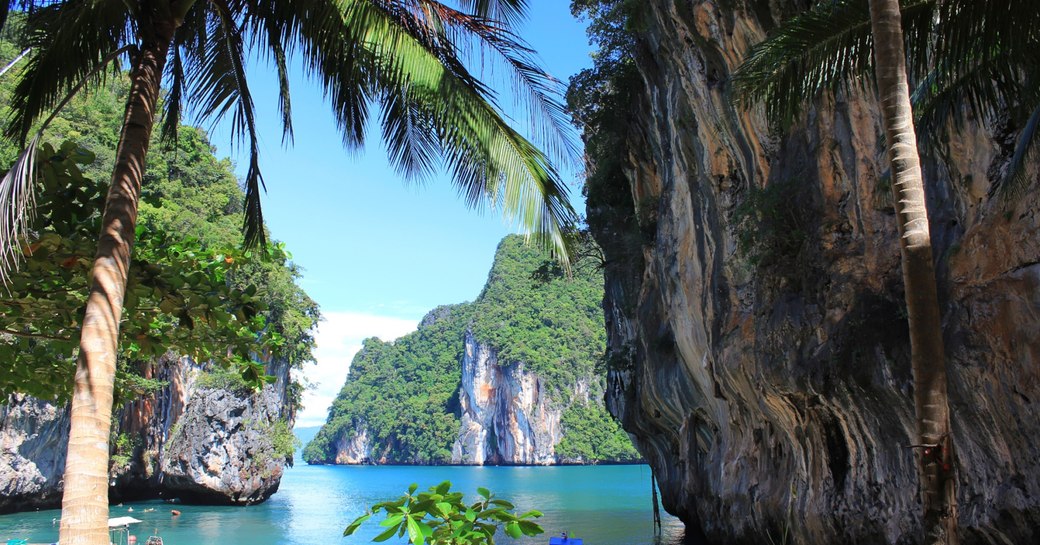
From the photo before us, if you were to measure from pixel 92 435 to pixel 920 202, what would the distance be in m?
4.03

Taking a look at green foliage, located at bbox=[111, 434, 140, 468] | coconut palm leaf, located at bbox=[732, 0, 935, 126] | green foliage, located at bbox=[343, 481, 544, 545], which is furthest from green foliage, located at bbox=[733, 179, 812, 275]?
green foliage, located at bbox=[111, 434, 140, 468]

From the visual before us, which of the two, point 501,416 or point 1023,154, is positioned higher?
point 1023,154

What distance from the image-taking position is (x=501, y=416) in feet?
317

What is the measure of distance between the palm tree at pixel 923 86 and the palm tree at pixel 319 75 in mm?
1940

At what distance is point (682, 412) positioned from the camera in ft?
57.4

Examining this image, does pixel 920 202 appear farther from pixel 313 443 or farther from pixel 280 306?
pixel 313 443

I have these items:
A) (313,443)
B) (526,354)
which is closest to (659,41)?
(526,354)

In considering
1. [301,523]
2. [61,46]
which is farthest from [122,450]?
[61,46]

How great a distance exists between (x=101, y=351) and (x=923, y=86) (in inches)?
267

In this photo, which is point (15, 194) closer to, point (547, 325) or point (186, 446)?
point (186, 446)

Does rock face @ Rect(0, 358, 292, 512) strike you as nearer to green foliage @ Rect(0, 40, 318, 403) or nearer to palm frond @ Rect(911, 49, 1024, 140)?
green foliage @ Rect(0, 40, 318, 403)

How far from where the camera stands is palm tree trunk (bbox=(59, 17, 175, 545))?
3.17 m

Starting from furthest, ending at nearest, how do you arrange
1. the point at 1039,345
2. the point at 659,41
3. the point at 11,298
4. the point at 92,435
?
1. the point at 659,41
2. the point at 1039,345
3. the point at 11,298
4. the point at 92,435

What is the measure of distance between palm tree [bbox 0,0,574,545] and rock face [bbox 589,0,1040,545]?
3898 millimetres
